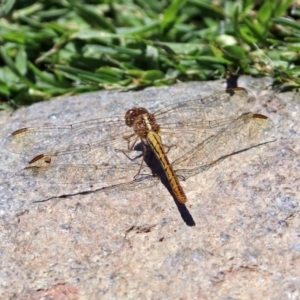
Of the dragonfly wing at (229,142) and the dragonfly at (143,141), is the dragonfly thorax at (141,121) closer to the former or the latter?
the dragonfly at (143,141)

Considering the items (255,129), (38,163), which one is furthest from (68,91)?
(255,129)

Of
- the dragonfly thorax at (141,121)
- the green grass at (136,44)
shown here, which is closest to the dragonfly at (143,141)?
the dragonfly thorax at (141,121)

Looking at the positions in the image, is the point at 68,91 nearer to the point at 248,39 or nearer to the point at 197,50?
the point at 197,50

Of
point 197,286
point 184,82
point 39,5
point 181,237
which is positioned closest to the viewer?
point 197,286

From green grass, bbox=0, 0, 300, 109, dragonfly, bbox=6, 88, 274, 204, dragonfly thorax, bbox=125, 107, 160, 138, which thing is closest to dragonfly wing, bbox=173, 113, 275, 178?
dragonfly, bbox=6, 88, 274, 204

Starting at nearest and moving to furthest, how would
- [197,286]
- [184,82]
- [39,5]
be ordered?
[197,286] < [184,82] < [39,5]

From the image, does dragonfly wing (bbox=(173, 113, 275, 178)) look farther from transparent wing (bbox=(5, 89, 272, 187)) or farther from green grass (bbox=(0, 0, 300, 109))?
green grass (bbox=(0, 0, 300, 109))
